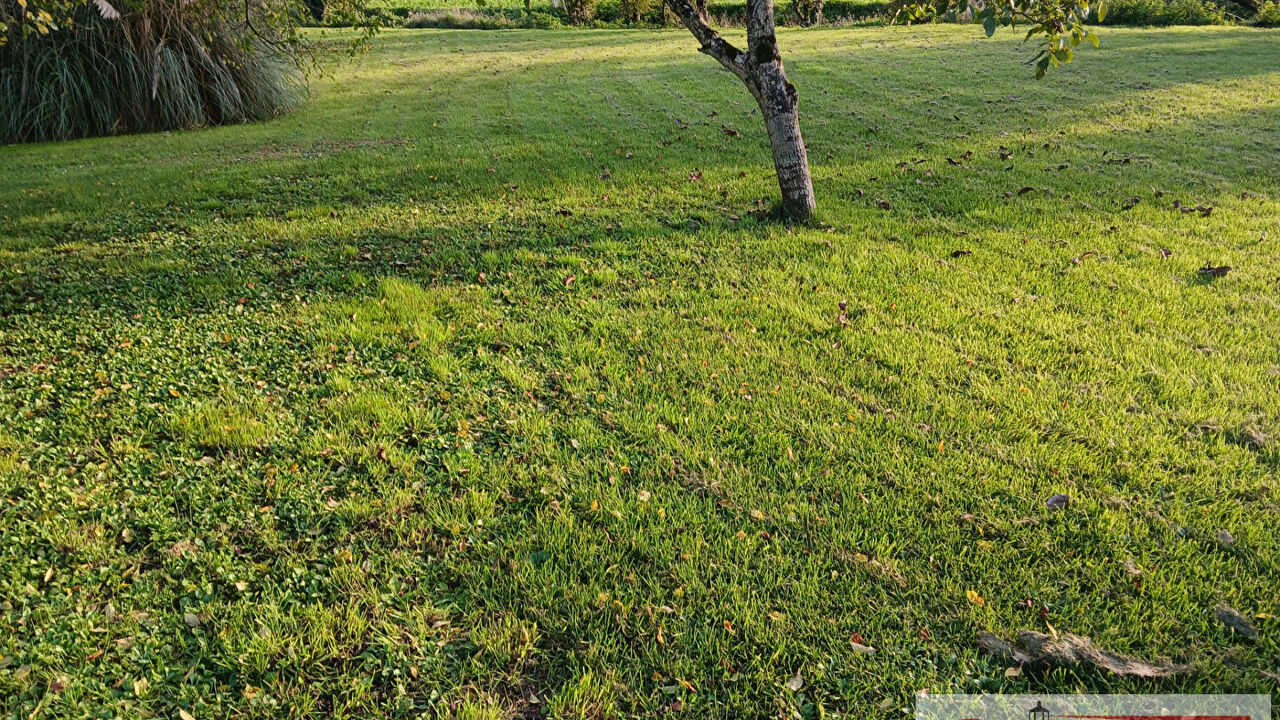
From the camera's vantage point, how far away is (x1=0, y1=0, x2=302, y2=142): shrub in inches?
452

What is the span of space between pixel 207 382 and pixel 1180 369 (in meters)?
6.05

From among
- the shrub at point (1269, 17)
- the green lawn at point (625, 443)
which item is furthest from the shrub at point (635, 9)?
the green lawn at point (625, 443)

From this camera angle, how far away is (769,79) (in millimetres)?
6430

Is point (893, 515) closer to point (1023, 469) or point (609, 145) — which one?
point (1023, 469)

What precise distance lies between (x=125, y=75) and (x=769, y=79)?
40.3ft

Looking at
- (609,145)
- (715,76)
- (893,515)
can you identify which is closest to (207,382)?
(893,515)

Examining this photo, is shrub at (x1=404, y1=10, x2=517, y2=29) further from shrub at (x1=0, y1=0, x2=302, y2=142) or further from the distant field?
shrub at (x1=0, y1=0, x2=302, y2=142)

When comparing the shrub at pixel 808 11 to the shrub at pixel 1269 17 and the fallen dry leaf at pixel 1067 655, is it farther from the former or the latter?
the fallen dry leaf at pixel 1067 655

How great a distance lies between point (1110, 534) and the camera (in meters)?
2.92

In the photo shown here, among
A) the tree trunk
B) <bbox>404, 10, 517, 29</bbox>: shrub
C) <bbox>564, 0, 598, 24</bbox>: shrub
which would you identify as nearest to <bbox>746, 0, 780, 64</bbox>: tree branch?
the tree trunk

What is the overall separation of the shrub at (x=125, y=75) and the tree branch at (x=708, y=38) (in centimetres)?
905

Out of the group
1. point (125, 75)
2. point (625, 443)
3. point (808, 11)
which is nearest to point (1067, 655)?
point (625, 443)

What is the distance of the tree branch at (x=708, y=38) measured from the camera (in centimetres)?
635

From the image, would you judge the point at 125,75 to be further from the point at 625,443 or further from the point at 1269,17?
the point at 1269,17
